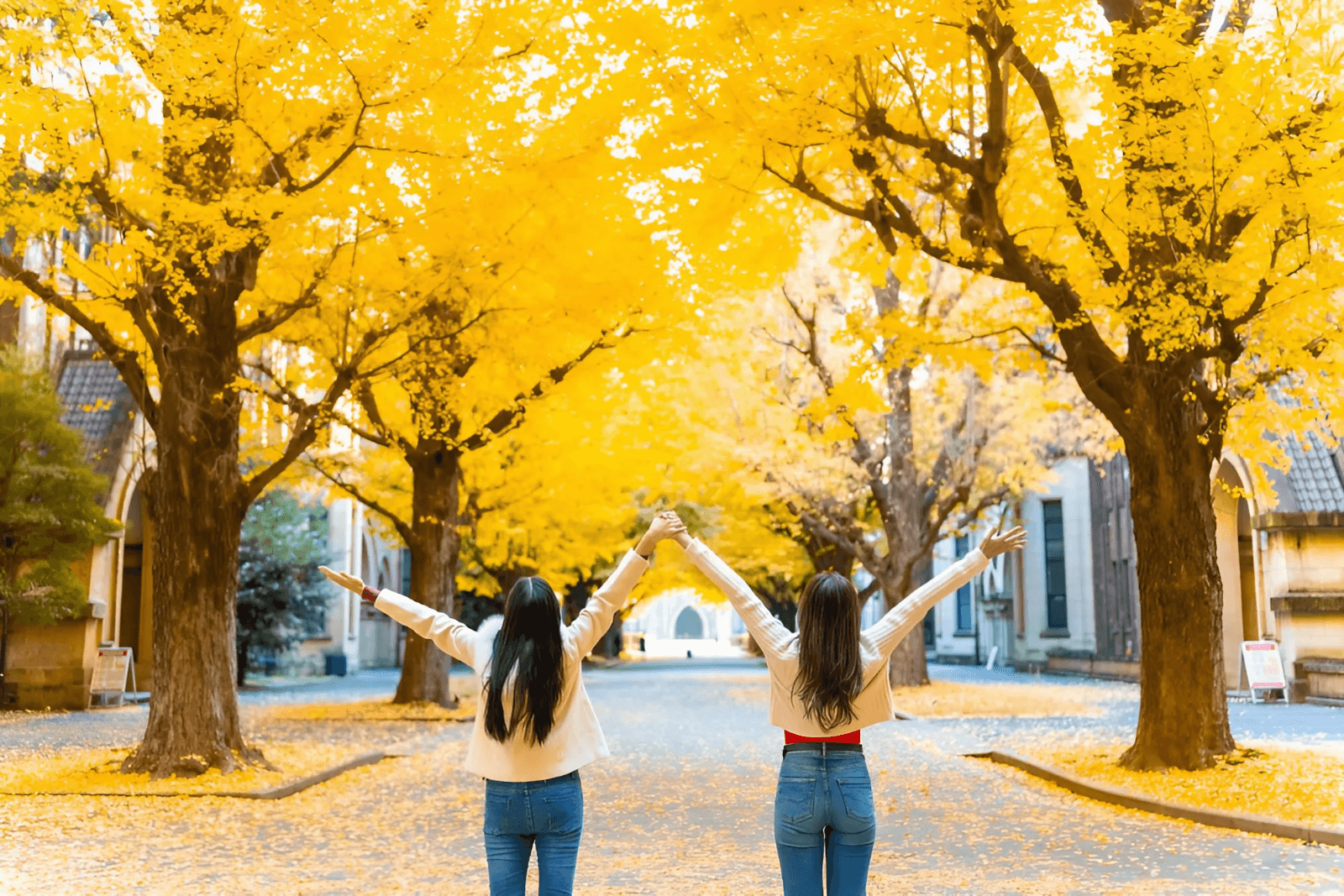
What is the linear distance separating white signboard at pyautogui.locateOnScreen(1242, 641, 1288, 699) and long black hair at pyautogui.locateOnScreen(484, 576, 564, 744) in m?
21.4

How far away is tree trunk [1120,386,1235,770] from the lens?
12.4m

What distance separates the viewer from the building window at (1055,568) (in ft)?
133

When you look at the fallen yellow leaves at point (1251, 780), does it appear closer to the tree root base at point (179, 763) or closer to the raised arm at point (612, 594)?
the raised arm at point (612, 594)

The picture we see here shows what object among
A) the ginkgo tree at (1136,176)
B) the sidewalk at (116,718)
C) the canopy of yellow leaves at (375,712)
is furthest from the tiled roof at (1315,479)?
the sidewalk at (116,718)

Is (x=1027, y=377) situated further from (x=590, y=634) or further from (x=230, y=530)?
(x=590, y=634)

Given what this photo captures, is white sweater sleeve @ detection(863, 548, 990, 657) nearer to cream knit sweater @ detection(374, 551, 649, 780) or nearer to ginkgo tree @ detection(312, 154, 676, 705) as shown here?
cream knit sweater @ detection(374, 551, 649, 780)

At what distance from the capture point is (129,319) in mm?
14547

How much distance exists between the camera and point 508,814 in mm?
4570

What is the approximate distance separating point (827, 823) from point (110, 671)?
75.5 feet

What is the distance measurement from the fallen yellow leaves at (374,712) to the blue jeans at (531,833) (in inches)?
→ 648

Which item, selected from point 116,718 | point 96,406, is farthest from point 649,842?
point 96,406

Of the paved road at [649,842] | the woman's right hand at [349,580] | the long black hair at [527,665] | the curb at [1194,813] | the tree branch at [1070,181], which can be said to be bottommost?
the paved road at [649,842]

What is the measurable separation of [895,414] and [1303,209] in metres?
16.4

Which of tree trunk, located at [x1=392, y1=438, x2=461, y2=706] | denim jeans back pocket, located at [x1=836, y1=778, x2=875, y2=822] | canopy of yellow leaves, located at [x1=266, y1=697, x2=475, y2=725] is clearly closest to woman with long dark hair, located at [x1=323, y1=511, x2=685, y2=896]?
denim jeans back pocket, located at [x1=836, y1=778, x2=875, y2=822]
